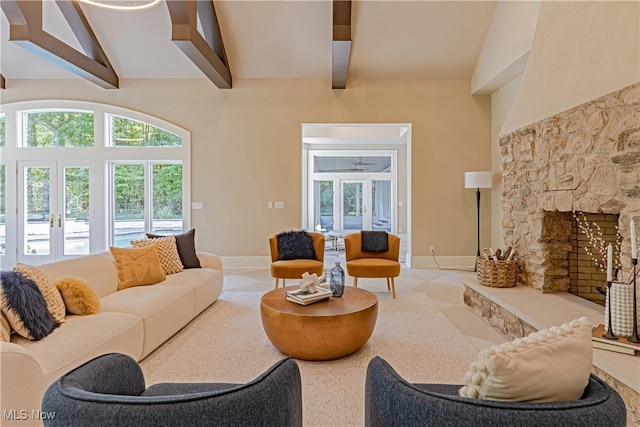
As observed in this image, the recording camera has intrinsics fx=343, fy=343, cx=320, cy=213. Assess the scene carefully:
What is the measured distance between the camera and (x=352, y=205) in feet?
35.3

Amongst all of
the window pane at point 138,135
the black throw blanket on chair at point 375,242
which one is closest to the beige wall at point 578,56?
the black throw blanket on chair at point 375,242

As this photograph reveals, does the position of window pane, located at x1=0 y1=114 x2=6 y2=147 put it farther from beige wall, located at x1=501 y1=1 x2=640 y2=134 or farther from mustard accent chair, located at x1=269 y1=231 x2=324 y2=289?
beige wall, located at x1=501 y1=1 x2=640 y2=134

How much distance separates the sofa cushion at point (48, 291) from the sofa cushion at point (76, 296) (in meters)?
0.08

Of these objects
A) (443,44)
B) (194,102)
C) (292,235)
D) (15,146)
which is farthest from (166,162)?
(443,44)

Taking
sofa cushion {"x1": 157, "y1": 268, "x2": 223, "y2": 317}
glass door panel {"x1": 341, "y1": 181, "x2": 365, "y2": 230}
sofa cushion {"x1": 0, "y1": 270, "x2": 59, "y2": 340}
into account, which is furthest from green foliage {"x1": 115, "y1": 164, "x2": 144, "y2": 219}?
glass door panel {"x1": 341, "y1": 181, "x2": 365, "y2": 230}

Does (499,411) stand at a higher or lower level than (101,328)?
higher

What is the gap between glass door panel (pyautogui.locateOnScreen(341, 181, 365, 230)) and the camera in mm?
10695

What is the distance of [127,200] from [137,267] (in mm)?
4033

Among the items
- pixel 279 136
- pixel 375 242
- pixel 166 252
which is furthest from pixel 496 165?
pixel 166 252

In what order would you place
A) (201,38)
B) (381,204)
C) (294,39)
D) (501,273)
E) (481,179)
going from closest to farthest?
(501,273)
(201,38)
(294,39)
(481,179)
(381,204)

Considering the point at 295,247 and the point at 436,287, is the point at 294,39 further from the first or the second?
the point at 436,287

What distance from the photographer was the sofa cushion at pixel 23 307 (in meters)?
1.92

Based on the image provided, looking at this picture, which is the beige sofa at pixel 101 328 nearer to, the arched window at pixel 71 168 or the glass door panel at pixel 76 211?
the arched window at pixel 71 168

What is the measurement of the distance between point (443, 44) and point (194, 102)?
4.52 meters
